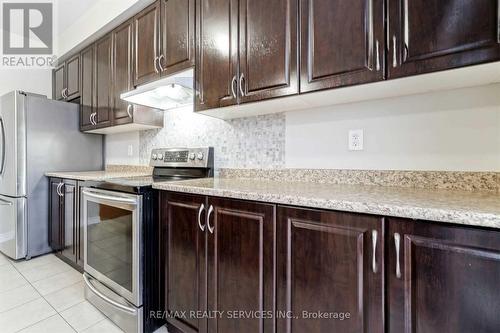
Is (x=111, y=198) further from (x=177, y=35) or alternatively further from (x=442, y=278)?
(x=442, y=278)

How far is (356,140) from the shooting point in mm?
1409

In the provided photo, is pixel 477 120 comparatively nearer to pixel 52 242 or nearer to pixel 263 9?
pixel 263 9

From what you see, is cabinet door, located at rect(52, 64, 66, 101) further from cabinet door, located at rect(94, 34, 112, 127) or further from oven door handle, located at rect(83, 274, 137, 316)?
oven door handle, located at rect(83, 274, 137, 316)

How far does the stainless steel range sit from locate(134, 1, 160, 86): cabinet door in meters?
0.93

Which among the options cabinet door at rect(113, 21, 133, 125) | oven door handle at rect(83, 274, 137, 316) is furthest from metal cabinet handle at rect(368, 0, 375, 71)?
cabinet door at rect(113, 21, 133, 125)

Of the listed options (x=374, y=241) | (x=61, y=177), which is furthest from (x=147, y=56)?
(x=374, y=241)

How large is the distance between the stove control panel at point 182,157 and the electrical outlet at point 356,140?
1059mm

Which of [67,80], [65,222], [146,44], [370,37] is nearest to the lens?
[370,37]

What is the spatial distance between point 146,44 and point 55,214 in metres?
1.96

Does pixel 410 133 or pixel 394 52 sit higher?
pixel 394 52

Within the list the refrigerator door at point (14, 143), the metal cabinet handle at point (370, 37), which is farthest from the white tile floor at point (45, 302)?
the metal cabinet handle at point (370, 37)

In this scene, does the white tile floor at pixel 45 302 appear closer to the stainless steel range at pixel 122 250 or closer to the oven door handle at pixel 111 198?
the stainless steel range at pixel 122 250

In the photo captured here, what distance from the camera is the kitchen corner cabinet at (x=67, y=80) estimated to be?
9.53 feet

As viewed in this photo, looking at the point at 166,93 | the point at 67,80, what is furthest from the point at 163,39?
the point at 67,80
